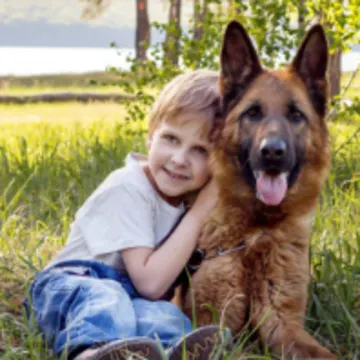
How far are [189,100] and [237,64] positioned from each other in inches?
11.5

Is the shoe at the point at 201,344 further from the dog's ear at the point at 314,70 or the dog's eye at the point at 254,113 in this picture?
the dog's ear at the point at 314,70

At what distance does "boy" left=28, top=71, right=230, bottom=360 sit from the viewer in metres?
3.19

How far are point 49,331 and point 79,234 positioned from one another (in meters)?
0.59

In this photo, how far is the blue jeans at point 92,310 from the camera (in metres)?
2.96

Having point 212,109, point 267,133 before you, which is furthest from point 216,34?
point 267,133

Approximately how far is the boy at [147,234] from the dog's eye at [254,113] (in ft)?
0.79

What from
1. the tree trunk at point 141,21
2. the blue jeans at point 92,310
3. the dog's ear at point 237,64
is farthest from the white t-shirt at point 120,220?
the tree trunk at point 141,21

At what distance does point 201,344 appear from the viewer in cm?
279

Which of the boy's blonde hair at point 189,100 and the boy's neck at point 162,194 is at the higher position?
the boy's blonde hair at point 189,100

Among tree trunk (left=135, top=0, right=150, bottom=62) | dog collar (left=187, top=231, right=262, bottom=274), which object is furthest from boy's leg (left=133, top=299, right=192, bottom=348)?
tree trunk (left=135, top=0, right=150, bottom=62)

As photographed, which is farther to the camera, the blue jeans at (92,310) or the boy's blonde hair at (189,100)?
the boy's blonde hair at (189,100)

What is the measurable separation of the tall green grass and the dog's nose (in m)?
0.77

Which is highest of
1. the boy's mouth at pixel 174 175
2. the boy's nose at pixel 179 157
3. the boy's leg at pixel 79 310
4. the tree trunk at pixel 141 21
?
the boy's nose at pixel 179 157

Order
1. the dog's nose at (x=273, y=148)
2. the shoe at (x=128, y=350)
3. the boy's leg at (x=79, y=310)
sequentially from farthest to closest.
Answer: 1. the dog's nose at (x=273, y=148)
2. the boy's leg at (x=79, y=310)
3. the shoe at (x=128, y=350)
